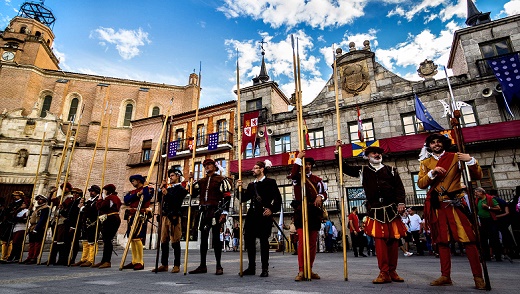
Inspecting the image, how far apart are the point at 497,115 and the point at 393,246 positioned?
15.5m

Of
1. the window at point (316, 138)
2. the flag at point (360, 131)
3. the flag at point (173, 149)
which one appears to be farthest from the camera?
the flag at point (173, 149)

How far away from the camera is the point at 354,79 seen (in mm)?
18750

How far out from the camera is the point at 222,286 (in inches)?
134

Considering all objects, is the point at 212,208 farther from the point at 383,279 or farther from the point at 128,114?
the point at 128,114

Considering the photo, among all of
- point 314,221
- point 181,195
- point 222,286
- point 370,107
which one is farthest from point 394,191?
point 370,107

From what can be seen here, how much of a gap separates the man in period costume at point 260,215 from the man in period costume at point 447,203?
7.31 feet

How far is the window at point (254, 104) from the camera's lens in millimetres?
22228

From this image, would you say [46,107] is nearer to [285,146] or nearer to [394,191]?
[285,146]

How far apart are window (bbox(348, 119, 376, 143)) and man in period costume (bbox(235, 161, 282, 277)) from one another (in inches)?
544

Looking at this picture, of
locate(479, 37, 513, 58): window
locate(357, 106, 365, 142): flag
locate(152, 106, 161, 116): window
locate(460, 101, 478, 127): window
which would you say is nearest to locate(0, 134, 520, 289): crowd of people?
locate(357, 106, 365, 142): flag

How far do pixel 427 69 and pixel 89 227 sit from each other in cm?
1912

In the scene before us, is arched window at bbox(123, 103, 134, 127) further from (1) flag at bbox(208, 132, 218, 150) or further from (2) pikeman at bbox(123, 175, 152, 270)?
(2) pikeman at bbox(123, 175, 152, 270)

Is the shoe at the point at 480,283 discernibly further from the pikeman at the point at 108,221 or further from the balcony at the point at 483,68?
the balcony at the point at 483,68

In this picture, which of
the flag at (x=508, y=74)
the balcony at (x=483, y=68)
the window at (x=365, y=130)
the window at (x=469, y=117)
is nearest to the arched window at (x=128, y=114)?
the window at (x=365, y=130)
